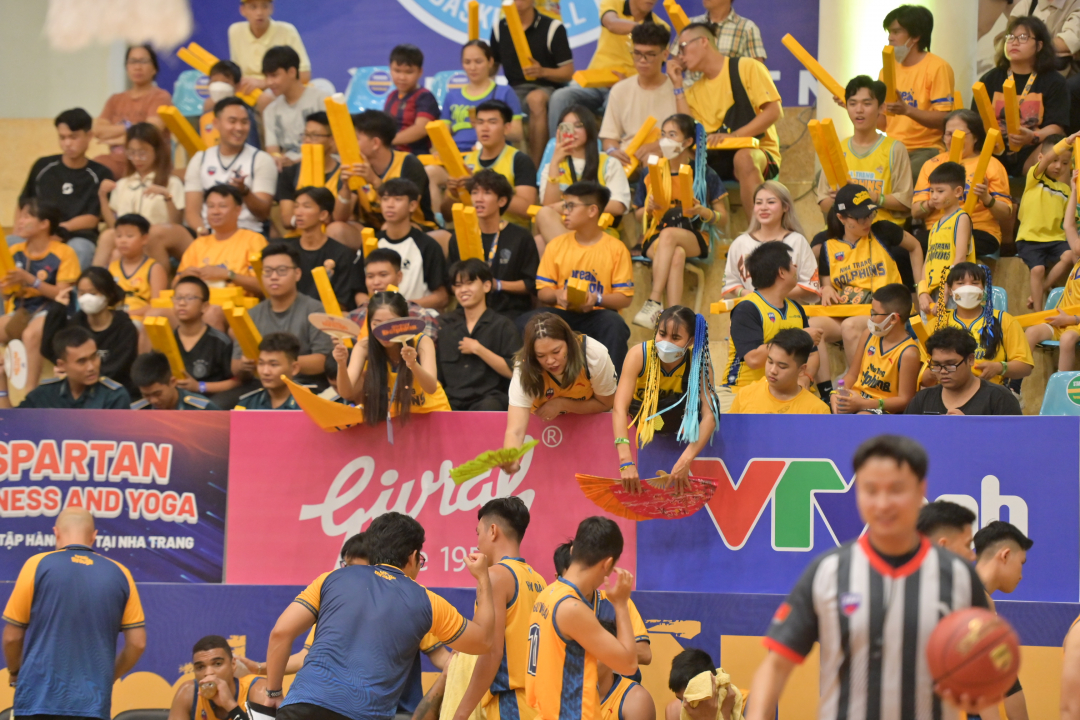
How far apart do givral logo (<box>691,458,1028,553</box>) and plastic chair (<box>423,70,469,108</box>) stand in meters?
6.37

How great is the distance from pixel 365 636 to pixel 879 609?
2573 mm

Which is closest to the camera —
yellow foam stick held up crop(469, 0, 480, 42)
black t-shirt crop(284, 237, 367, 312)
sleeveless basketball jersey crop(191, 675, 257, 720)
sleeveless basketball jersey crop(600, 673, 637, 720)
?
sleeveless basketball jersey crop(600, 673, 637, 720)

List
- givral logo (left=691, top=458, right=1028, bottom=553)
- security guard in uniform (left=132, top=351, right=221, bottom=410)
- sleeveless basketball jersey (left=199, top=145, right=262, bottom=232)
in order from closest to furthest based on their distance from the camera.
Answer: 1. givral logo (left=691, top=458, right=1028, bottom=553)
2. security guard in uniform (left=132, top=351, right=221, bottom=410)
3. sleeveless basketball jersey (left=199, top=145, right=262, bottom=232)

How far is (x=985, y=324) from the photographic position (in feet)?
24.8

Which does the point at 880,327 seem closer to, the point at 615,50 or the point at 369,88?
the point at 615,50

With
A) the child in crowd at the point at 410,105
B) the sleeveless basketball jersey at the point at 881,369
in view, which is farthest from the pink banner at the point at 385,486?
the child in crowd at the point at 410,105

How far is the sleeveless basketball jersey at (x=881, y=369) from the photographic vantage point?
24.7 ft

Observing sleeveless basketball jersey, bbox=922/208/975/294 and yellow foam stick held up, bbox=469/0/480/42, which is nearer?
sleeveless basketball jersey, bbox=922/208/975/294

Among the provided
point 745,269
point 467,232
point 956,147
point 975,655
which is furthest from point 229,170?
point 975,655

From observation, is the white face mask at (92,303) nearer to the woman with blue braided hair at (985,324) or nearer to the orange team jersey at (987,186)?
the woman with blue braided hair at (985,324)

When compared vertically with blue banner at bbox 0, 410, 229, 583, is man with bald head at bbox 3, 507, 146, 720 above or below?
below

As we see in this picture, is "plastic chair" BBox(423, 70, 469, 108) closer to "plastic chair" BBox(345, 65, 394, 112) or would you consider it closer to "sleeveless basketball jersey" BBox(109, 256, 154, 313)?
"plastic chair" BBox(345, 65, 394, 112)

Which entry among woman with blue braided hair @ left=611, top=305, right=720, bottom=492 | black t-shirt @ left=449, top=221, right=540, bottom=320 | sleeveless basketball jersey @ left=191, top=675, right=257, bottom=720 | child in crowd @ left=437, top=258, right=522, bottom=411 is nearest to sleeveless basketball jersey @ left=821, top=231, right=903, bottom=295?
black t-shirt @ left=449, top=221, right=540, bottom=320

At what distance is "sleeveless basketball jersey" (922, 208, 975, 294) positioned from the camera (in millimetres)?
8359
